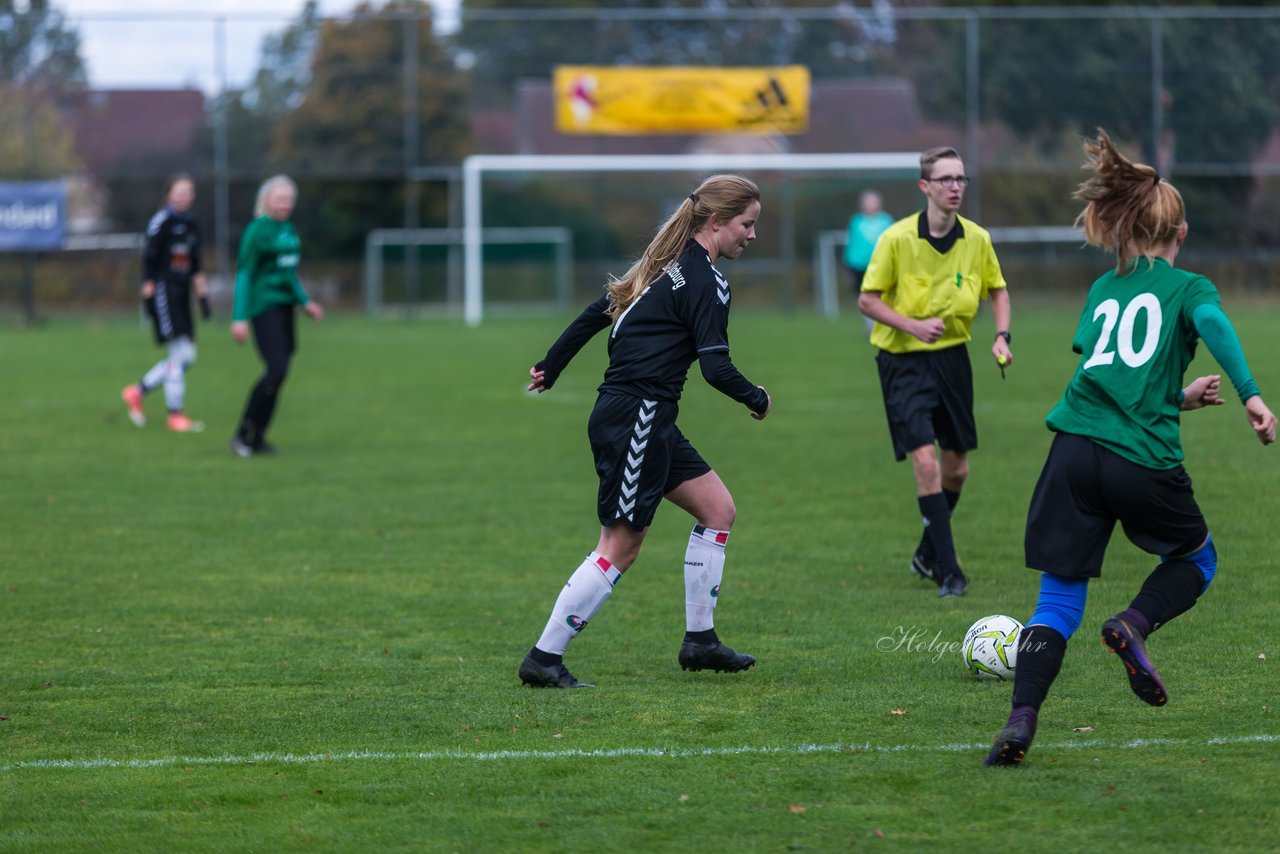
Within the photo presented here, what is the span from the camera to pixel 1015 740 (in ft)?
14.9

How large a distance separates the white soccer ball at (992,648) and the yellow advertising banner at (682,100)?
25304 mm

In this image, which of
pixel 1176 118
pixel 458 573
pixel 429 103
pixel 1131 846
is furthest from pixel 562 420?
pixel 1176 118

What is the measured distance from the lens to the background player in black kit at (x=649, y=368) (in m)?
5.52

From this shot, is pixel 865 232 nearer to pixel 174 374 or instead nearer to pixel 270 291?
pixel 174 374

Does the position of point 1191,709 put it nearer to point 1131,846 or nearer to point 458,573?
point 1131,846

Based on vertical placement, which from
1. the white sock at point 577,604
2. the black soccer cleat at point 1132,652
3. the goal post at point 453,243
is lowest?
the goal post at point 453,243

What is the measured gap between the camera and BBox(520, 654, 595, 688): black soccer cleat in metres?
5.68

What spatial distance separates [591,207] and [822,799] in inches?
1172

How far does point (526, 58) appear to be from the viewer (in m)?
31.3

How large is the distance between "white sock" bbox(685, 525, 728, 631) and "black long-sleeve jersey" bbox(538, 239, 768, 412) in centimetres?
56

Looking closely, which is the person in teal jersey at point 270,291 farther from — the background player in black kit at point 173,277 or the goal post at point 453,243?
the goal post at point 453,243

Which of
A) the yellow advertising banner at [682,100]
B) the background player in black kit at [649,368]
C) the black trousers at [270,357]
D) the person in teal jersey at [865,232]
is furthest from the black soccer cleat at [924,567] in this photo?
the yellow advertising banner at [682,100]

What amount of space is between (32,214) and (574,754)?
88.1 ft

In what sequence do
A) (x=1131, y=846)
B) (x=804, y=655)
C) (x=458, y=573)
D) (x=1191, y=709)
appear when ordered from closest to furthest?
(x=1131, y=846), (x=1191, y=709), (x=804, y=655), (x=458, y=573)
